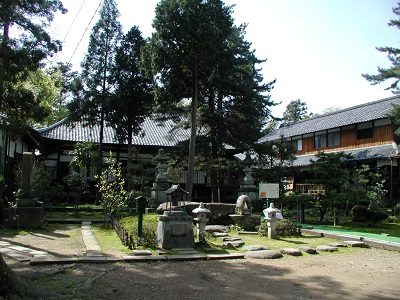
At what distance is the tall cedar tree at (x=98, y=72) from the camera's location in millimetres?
24589

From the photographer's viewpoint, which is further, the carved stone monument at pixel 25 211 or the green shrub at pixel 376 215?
the green shrub at pixel 376 215

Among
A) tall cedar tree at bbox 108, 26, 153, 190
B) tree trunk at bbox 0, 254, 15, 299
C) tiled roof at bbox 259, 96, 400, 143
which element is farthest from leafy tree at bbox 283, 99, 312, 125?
tree trunk at bbox 0, 254, 15, 299

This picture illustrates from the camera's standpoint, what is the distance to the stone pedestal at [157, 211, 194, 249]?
10.4m

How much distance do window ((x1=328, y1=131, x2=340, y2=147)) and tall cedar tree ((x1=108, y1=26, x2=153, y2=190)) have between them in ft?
47.8

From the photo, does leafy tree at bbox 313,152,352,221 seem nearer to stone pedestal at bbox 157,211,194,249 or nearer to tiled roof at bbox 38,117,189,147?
stone pedestal at bbox 157,211,194,249

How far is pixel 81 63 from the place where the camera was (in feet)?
80.7

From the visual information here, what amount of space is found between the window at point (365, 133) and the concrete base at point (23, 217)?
2177 centimetres

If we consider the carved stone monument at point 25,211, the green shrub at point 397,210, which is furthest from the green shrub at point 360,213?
the carved stone monument at point 25,211

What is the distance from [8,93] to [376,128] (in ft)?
73.8

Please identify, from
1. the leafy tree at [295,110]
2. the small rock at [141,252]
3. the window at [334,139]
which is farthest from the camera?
the leafy tree at [295,110]

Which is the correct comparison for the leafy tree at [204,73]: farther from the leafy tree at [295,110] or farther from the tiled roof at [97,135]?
the leafy tree at [295,110]

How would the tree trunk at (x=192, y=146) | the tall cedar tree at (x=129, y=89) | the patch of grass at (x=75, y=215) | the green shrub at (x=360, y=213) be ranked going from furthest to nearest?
the tall cedar tree at (x=129, y=89) < the tree trunk at (x=192, y=146) < the patch of grass at (x=75, y=215) < the green shrub at (x=360, y=213)

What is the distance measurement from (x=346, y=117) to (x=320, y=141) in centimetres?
315

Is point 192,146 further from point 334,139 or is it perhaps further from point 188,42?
point 334,139
